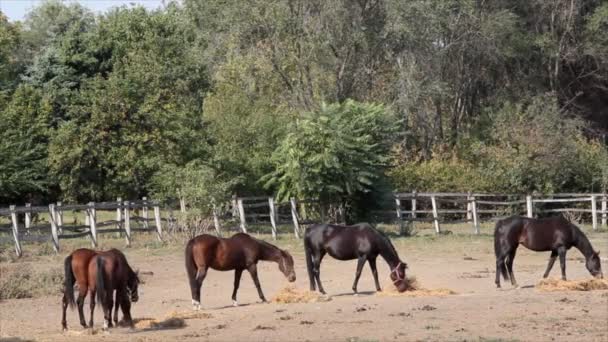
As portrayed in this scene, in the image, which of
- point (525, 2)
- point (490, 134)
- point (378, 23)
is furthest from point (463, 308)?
point (525, 2)

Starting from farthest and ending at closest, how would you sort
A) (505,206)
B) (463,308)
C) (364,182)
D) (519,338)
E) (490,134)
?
(490,134) < (505,206) < (364,182) < (463,308) < (519,338)

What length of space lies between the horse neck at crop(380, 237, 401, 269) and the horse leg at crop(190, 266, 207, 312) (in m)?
3.55

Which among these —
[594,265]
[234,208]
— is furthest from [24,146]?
[594,265]

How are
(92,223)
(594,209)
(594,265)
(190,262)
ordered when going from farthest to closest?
(594,209)
(92,223)
(594,265)
(190,262)

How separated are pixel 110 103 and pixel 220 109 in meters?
5.33

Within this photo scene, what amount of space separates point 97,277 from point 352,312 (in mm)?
4091

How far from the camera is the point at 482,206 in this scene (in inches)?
1604

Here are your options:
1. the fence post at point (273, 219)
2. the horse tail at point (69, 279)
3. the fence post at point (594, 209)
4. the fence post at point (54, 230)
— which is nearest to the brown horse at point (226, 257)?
the horse tail at point (69, 279)

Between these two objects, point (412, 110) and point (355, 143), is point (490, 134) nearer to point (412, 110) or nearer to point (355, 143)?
point (412, 110)

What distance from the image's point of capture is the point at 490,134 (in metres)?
47.8

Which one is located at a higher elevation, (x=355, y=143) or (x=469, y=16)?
(x=469, y=16)

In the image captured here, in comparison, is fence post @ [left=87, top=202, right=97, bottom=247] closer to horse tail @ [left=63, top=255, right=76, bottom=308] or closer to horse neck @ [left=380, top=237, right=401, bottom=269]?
horse neck @ [left=380, top=237, right=401, bottom=269]

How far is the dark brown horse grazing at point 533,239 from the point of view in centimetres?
2045

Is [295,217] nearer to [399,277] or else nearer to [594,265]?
[594,265]
